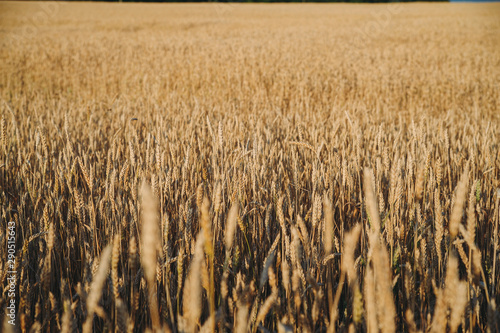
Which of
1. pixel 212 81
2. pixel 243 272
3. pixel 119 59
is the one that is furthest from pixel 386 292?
pixel 119 59

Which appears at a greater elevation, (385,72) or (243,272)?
(385,72)

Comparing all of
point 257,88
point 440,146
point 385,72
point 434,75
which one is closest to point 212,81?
point 257,88

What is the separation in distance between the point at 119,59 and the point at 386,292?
27.8ft

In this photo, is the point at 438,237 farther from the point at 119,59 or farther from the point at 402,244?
the point at 119,59

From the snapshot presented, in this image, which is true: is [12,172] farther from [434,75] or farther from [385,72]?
[434,75]

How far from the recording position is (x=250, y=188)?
1.68 meters

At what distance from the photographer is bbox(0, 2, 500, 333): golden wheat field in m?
0.78

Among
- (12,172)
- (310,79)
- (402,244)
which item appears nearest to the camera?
(402,244)

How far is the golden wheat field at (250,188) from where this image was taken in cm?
78

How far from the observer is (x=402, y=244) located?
126cm

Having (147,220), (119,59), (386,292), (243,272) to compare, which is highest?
(119,59)

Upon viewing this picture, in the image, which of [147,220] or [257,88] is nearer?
[147,220]

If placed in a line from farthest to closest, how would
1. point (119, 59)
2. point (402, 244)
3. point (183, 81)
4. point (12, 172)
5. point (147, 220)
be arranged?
Result: point (119, 59) < point (183, 81) < point (12, 172) < point (402, 244) < point (147, 220)

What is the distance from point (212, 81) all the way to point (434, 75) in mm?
3745
